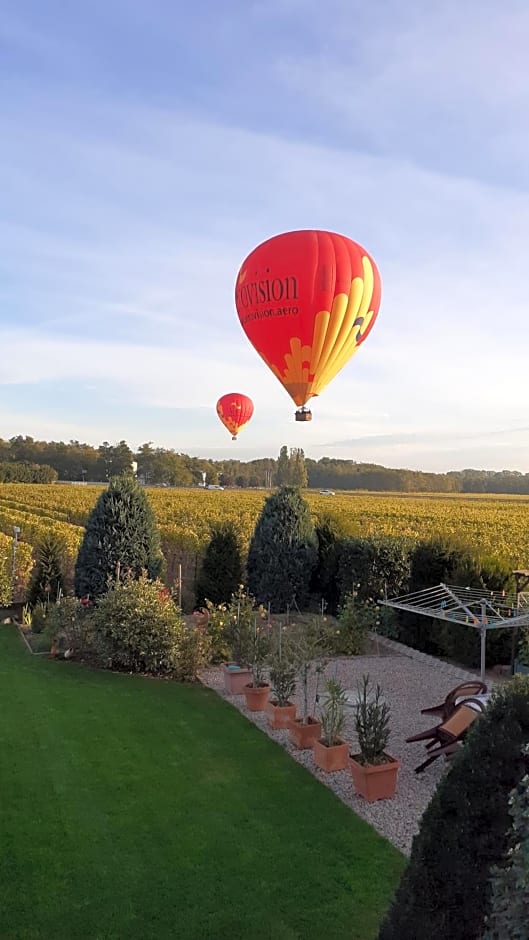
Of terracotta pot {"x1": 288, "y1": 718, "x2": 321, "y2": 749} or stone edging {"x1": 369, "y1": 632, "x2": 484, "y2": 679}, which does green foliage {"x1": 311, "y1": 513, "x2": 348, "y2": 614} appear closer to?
stone edging {"x1": 369, "y1": 632, "x2": 484, "y2": 679}

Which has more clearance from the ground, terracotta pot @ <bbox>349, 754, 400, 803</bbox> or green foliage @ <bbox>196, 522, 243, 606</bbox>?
green foliage @ <bbox>196, 522, 243, 606</bbox>

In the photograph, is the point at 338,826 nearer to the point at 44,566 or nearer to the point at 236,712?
the point at 236,712

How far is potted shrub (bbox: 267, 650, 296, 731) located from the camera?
270 inches

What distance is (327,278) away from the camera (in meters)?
12.0

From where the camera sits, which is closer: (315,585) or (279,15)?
(279,15)

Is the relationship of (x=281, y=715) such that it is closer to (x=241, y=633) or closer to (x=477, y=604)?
(x=241, y=633)

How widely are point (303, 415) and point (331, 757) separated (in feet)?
30.9

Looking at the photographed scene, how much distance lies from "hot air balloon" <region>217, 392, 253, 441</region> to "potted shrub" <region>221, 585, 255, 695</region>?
75.9 feet

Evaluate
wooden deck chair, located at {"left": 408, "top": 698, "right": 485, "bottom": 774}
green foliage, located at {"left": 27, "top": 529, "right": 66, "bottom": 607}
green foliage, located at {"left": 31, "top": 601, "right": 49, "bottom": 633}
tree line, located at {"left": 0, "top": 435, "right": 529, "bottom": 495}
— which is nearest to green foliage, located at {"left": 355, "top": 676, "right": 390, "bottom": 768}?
wooden deck chair, located at {"left": 408, "top": 698, "right": 485, "bottom": 774}

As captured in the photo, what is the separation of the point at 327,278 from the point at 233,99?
11.6 feet

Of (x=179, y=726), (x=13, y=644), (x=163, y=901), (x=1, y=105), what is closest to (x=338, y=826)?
(x=163, y=901)

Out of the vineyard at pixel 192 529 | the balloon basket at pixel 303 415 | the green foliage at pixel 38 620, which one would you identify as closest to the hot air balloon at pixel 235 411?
the vineyard at pixel 192 529

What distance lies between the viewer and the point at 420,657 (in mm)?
10367

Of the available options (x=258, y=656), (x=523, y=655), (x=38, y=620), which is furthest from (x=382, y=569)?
(x=38, y=620)
